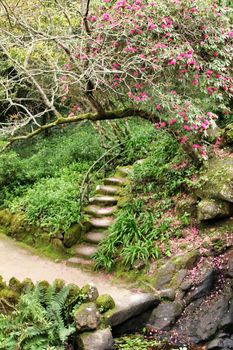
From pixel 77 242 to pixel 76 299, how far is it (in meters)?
2.87

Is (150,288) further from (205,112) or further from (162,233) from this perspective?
(205,112)

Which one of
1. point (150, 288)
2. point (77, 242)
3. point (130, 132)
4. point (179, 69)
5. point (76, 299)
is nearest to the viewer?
point (76, 299)

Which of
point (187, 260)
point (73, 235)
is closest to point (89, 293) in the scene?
point (187, 260)

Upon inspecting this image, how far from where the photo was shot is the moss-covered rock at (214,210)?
812 centimetres

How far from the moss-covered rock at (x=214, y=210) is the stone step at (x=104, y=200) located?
111 inches

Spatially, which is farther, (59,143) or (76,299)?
(59,143)

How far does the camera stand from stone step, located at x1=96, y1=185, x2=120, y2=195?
10844 millimetres

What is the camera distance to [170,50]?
848 cm

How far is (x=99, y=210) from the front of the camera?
1038 cm

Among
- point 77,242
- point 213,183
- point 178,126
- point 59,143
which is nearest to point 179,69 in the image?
point 178,126

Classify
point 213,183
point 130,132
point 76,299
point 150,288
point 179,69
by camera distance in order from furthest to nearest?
point 130,132
point 179,69
point 213,183
point 150,288
point 76,299

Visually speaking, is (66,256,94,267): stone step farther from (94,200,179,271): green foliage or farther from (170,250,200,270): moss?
(170,250,200,270): moss

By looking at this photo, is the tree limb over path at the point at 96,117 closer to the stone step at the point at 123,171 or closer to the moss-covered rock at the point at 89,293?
the stone step at the point at 123,171

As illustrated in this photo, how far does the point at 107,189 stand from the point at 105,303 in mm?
4312
